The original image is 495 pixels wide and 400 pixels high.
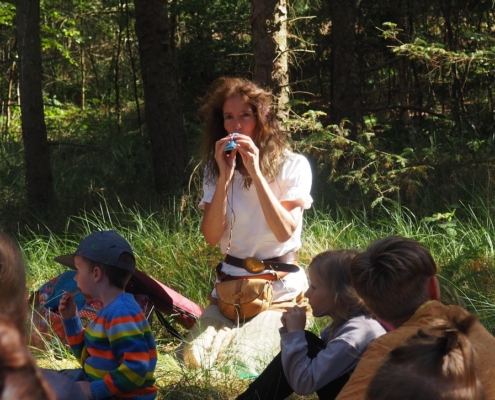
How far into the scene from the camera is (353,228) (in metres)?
6.08

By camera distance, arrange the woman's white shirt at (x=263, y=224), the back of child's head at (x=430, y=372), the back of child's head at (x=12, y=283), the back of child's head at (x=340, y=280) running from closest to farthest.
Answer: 1. the back of child's head at (x=430, y=372)
2. the back of child's head at (x=12, y=283)
3. the back of child's head at (x=340, y=280)
4. the woman's white shirt at (x=263, y=224)

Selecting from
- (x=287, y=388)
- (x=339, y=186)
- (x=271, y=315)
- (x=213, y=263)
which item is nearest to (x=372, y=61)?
(x=339, y=186)

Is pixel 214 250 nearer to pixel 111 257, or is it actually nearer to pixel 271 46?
pixel 271 46

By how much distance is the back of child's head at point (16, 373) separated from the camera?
142cm

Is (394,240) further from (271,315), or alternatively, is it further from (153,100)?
(153,100)

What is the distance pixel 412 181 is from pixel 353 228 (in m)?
0.68

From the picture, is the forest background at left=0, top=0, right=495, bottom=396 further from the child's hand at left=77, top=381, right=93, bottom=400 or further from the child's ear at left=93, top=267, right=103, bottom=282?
the child's hand at left=77, top=381, right=93, bottom=400

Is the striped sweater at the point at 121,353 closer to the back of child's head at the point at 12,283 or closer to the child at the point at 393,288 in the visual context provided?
the child at the point at 393,288

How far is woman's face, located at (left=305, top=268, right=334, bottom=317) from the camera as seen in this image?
11.5 feet

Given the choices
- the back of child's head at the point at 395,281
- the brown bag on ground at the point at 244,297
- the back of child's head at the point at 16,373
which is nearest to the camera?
the back of child's head at the point at 16,373

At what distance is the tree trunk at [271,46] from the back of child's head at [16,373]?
16.4 feet

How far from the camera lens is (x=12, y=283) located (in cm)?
227

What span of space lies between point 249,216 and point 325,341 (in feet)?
3.52

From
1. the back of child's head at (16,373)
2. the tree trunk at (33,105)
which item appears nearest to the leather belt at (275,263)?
the back of child's head at (16,373)
